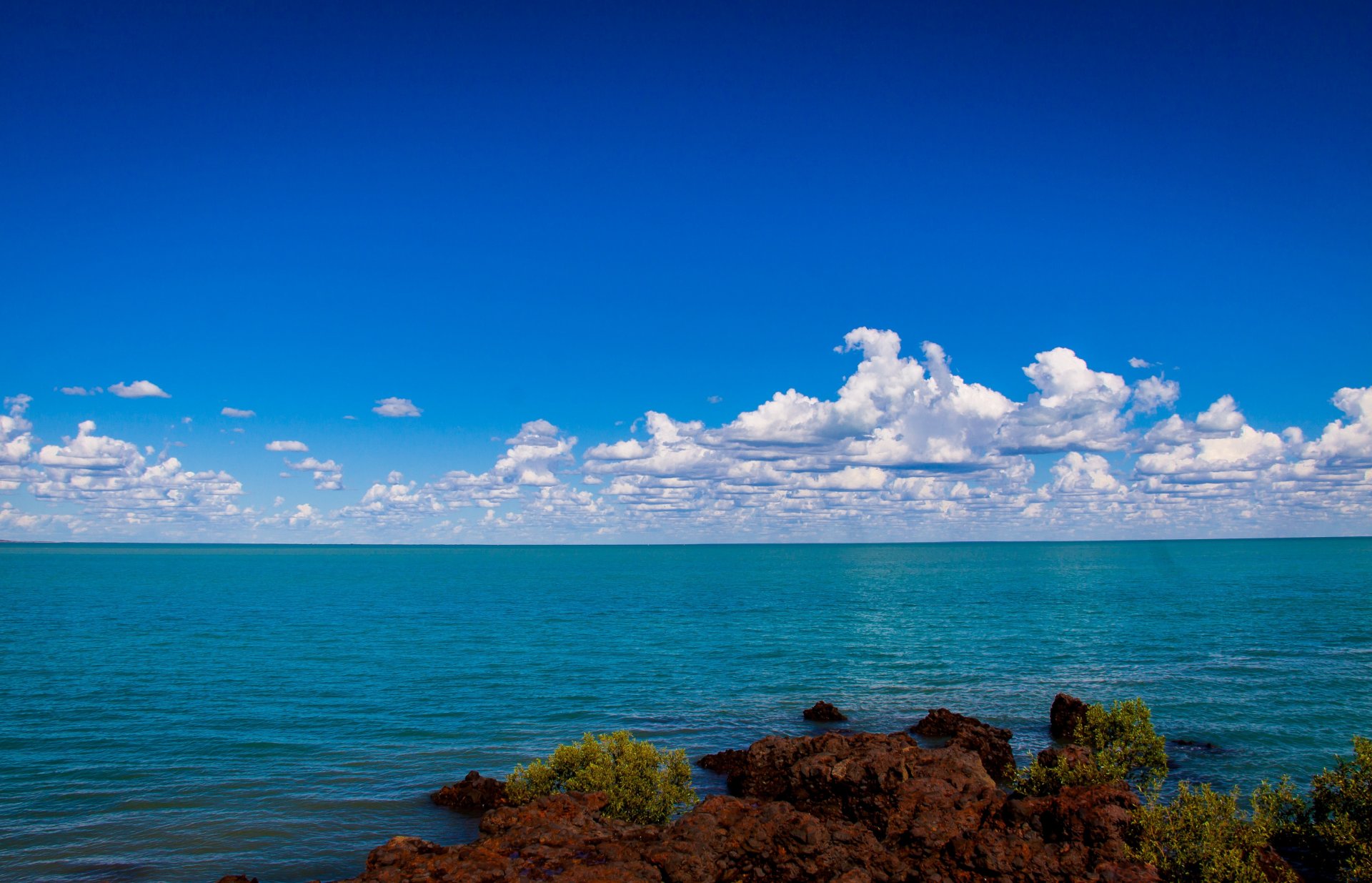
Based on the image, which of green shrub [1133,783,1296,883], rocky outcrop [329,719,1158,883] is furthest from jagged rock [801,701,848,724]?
green shrub [1133,783,1296,883]

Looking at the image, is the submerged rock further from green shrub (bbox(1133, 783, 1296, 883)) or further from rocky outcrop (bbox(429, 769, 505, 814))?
green shrub (bbox(1133, 783, 1296, 883))

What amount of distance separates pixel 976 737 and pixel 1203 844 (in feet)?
44.7

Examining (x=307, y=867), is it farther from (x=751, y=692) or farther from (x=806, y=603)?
(x=806, y=603)

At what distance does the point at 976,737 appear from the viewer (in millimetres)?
33656

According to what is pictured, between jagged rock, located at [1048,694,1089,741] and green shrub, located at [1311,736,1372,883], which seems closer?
green shrub, located at [1311,736,1372,883]

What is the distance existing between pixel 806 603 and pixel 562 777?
86.9m

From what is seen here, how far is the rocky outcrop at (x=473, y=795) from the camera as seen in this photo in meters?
29.0

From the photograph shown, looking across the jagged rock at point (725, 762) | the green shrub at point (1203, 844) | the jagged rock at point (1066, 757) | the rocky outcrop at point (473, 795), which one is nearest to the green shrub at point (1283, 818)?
the green shrub at point (1203, 844)

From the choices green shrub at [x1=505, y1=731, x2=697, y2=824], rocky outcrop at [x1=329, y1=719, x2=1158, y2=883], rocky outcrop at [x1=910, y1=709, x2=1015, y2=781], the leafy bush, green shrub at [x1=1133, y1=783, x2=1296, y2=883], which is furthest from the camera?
rocky outcrop at [x1=910, y1=709, x2=1015, y2=781]

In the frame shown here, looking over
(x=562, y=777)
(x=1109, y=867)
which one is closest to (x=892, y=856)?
(x=1109, y=867)

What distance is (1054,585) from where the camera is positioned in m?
145

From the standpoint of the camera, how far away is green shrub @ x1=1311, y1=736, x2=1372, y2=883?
20516 mm

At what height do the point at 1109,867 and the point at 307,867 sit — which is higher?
the point at 1109,867

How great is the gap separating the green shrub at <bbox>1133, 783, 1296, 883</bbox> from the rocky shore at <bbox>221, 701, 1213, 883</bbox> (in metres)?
0.63
